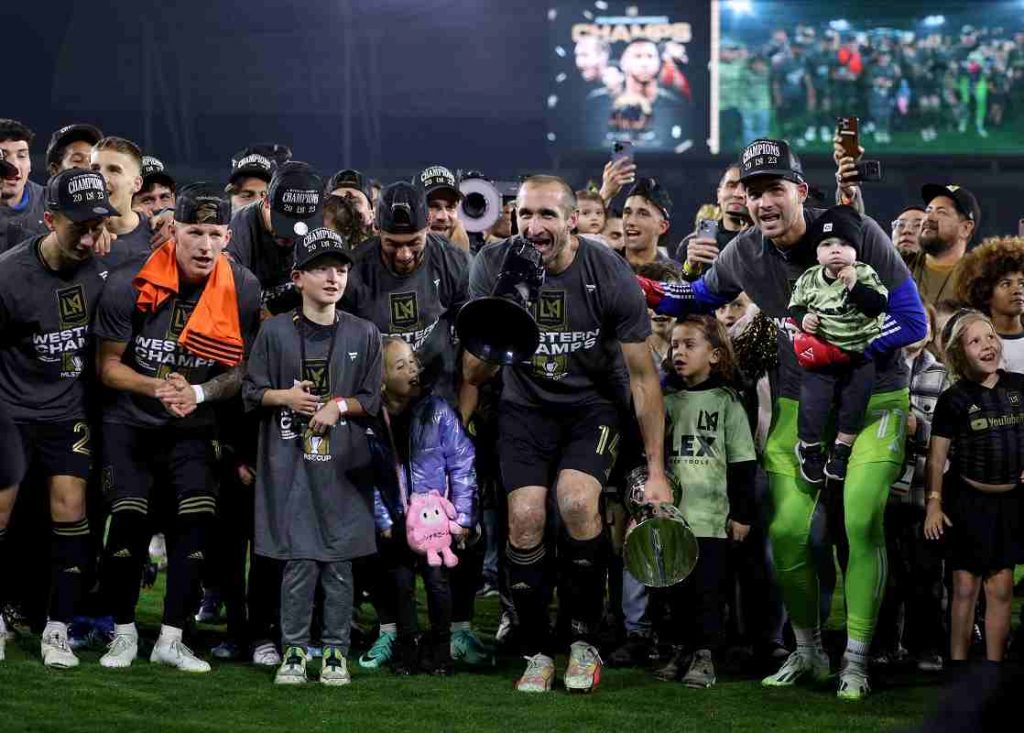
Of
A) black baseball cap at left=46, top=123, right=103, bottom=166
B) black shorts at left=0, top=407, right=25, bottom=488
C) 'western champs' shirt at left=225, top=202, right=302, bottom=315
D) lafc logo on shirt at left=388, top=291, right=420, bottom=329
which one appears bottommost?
black shorts at left=0, top=407, right=25, bottom=488

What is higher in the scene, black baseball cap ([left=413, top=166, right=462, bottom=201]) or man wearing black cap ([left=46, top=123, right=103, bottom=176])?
man wearing black cap ([left=46, top=123, right=103, bottom=176])

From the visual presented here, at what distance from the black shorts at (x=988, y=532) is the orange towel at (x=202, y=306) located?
287cm

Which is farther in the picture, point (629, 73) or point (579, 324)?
point (629, 73)

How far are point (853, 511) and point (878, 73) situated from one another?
42.2 ft

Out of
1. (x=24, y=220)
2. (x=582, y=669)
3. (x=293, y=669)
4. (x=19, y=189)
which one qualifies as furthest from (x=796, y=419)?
(x=19, y=189)

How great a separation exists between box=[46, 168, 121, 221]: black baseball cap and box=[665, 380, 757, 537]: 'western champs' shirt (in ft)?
7.67

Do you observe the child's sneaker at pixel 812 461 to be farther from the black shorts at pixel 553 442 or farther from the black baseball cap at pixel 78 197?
the black baseball cap at pixel 78 197

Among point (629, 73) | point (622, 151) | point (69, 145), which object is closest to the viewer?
point (622, 151)

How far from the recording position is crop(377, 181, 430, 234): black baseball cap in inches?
226

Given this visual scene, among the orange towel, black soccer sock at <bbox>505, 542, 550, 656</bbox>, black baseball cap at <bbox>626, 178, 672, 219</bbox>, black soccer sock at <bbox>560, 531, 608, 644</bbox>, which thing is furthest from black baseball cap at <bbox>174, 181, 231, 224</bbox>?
black baseball cap at <bbox>626, 178, 672, 219</bbox>

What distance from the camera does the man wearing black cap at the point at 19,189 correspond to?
7035 mm

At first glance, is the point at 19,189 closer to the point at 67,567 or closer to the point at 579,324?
the point at 67,567

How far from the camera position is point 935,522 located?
551cm

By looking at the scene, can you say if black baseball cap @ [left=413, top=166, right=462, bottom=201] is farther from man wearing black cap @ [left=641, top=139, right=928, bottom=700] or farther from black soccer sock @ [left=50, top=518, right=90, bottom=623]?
black soccer sock @ [left=50, top=518, right=90, bottom=623]
